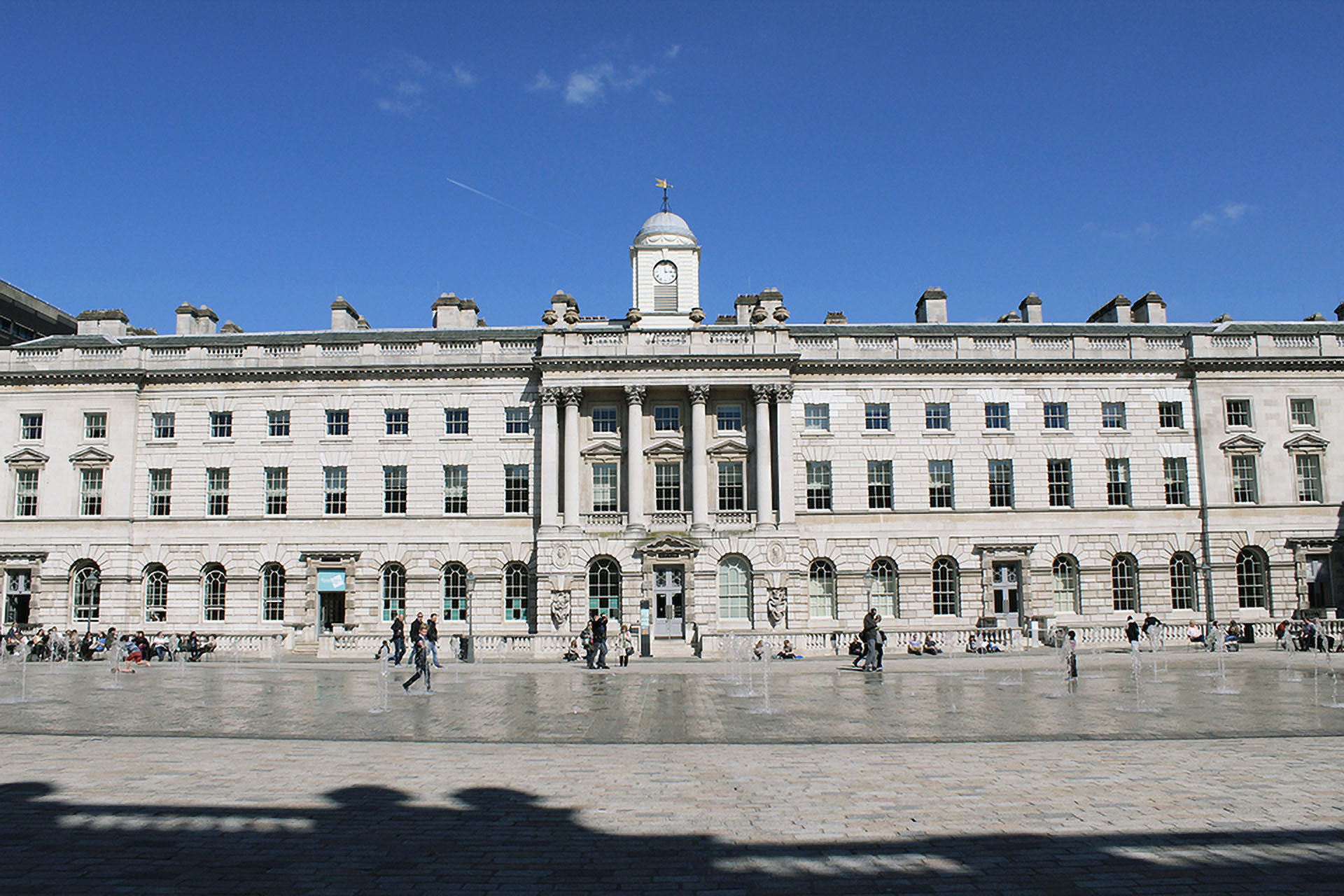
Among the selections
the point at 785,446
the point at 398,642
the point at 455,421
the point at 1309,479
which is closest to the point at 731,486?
the point at 785,446

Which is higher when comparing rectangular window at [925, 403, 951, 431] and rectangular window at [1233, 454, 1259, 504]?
rectangular window at [925, 403, 951, 431]

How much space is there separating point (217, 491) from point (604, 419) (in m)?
19.4

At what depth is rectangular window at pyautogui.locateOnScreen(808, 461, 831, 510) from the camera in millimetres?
45625

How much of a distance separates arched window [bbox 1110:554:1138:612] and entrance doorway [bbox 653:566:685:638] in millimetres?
20907

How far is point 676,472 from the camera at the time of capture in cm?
4562

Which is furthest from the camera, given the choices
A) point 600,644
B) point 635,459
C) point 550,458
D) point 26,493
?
point 26,493

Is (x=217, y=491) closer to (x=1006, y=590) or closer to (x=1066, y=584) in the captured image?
(x=1006, y=590)

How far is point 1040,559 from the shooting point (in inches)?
1780

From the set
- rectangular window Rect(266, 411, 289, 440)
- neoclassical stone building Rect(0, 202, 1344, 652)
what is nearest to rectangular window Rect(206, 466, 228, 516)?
neoclassical stone building Rect(0, 202, 1344, 652)

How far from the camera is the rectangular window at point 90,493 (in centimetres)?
4566

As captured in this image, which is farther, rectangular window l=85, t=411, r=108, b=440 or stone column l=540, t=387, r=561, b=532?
rectangular window l=85, t=411, r=108, b=440

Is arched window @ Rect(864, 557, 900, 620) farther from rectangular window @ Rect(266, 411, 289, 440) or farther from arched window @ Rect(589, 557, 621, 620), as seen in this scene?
rectangular window @ Rect(266, 411, 289, 440)

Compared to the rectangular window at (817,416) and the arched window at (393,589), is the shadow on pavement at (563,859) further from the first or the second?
the rectangular window at (817,416)

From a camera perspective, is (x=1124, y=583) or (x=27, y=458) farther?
(x=27, y=458)
